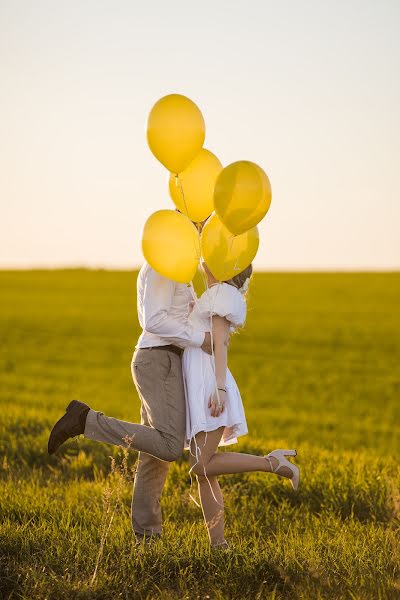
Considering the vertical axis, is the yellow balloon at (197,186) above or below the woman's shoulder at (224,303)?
above

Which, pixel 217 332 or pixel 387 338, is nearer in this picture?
pixel 217 332

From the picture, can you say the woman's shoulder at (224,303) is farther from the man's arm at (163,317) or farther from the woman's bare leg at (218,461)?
the woman's bare leg at (218,461)

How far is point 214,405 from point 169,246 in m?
0.97

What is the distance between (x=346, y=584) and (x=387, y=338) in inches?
836

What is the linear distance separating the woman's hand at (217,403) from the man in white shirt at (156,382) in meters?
0.21

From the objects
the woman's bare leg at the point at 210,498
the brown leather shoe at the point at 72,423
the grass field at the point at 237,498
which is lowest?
the grass field at the point at 237,498

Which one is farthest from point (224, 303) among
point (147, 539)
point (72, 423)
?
point (147, 539)

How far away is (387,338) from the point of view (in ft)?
82.1

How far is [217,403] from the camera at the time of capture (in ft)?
16.8

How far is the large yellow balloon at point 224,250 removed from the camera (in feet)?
16.6

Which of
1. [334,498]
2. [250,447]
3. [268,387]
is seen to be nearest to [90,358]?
[268,387]

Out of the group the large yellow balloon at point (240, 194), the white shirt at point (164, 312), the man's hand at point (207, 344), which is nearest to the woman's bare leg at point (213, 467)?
the man's hand at point (207, 344)

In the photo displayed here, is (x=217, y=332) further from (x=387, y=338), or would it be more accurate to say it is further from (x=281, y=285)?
(x=281, y=285)

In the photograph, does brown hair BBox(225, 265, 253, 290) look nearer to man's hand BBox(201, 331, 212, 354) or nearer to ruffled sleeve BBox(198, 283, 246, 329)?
ruffled sleeve BBox(198, 283, 246, 329)
